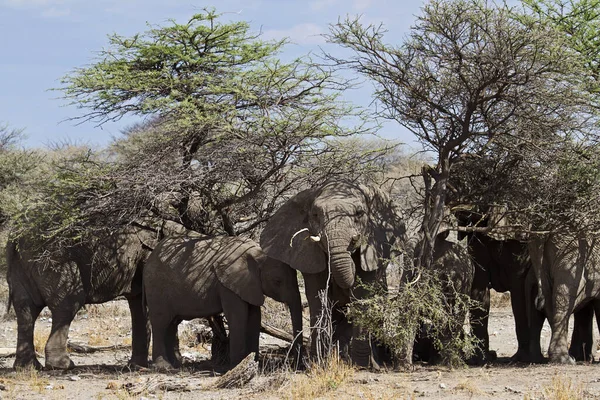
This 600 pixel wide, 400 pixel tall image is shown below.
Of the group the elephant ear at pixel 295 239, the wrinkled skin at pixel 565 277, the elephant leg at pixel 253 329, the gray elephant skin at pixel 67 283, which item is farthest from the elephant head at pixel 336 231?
the gray elephant skin at pixel 67 283

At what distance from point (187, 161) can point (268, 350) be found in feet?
9.83

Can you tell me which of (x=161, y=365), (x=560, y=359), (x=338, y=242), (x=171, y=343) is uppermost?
(x=338, y=242)

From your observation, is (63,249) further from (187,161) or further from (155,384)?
(155,384)

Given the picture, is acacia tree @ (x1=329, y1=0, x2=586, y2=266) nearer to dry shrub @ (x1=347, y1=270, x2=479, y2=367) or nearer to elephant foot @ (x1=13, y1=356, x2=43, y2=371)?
dry shrub @ (x1=347, y1=270, x2=479, y2=367)

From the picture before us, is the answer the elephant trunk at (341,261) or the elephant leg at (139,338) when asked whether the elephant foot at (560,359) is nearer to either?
the elephant trunk at (341,261)

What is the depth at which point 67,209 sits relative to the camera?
13430 mm

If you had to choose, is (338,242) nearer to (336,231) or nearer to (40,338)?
(336,231)

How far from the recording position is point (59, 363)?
45.6ft

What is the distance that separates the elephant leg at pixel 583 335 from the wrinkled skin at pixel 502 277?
640mm

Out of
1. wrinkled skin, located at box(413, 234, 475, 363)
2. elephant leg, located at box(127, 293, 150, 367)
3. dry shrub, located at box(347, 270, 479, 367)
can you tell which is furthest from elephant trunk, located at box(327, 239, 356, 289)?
elephant leg, located at box(127, 293, 150, 367)

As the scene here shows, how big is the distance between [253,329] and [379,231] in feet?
6.81

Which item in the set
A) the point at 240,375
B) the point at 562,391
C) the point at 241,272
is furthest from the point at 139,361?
the point at 562,391

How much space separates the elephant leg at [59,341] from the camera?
13.9 meters

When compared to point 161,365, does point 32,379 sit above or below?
below
